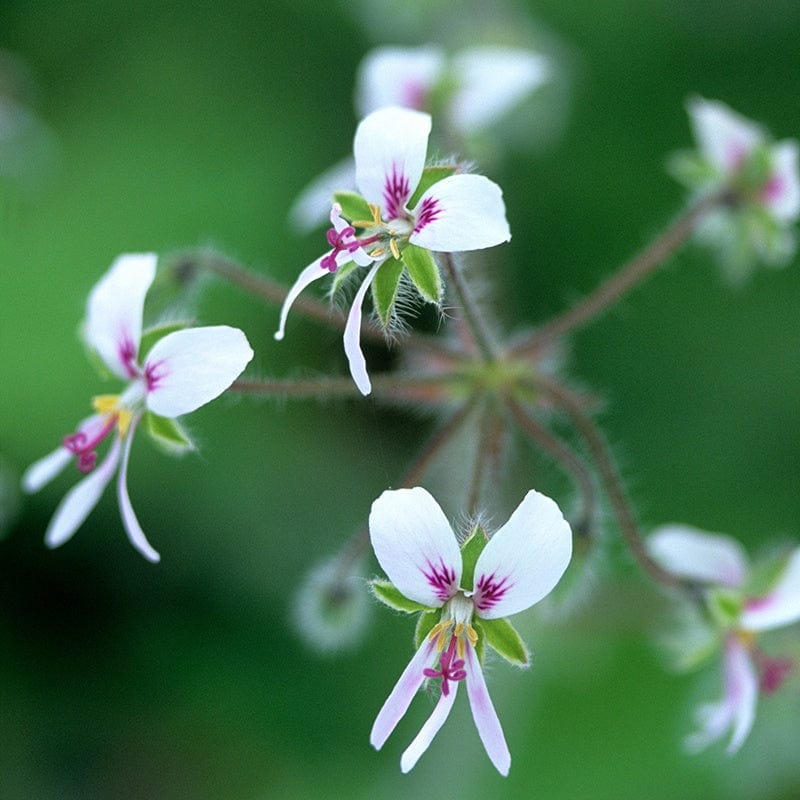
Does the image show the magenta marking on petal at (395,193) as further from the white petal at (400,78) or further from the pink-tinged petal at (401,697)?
the white petal at (400,78)

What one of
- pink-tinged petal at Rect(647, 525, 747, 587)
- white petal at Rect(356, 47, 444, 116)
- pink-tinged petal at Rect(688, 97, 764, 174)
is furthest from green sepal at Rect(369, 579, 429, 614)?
pink-tinged petal at Rect(688, 97, 764, 174)

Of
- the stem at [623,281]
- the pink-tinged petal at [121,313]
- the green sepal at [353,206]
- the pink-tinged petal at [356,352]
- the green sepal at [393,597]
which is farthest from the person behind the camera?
the stem at [623,281]

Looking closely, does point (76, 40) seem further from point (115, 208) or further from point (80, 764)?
point (80, 764)

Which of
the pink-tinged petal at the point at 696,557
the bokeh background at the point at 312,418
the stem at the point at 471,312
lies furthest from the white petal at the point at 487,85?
the pink-tinged petal at the point at 696,557

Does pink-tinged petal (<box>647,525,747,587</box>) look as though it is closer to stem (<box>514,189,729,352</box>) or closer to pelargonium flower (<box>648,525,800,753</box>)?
pelargonium flower (<box>648,525,800,753</box>)

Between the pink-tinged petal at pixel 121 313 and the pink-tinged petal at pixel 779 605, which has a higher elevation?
the pink-tinged petal at pixel 779 605

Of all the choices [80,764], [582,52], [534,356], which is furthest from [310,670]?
[582,52]

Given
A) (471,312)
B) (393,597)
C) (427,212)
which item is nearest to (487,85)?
(471,312)
